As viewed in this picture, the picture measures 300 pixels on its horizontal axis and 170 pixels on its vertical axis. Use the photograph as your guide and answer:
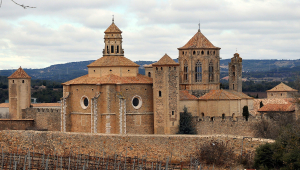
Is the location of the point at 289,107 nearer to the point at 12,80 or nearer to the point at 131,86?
the point at 131,86

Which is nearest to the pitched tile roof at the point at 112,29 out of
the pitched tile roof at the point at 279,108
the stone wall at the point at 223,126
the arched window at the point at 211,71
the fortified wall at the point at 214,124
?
the fortified wall at the point at 214,124

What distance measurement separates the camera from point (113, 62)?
52062mm

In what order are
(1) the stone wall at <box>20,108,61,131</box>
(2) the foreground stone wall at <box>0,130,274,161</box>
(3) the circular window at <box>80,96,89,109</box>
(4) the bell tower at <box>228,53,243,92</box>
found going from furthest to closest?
(4) the bell tower at <box>228,53,243,92</box> < (1) the stone wall at <box>20,108,61,131</box> < (3) the circular window at <box>80,96,89,109</box> < (2) the foreground stone wall at <box>0,130,274,161</box>

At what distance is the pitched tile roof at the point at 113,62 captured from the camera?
51781 mm

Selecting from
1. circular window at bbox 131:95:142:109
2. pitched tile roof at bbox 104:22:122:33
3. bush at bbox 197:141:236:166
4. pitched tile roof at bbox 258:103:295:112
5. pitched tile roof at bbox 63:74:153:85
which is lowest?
bush at bbox 197:141:236:166

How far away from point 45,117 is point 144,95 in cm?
1132

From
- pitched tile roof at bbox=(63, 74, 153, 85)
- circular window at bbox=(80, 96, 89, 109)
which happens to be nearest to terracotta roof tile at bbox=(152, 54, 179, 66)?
pitched tile roof at bbox=(63, 74, 153, 85)

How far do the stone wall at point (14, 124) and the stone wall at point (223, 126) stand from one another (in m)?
15.4

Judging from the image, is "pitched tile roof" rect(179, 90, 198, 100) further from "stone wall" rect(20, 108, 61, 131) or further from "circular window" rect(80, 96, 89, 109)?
"stone wall" rect(20, 108, 61, 131)

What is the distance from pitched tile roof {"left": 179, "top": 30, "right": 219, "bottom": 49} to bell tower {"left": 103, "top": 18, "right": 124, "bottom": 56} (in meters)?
5.63

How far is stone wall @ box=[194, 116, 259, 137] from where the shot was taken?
165 ft

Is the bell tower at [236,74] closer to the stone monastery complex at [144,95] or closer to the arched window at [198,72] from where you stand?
the stone monastery complex at [144,95]

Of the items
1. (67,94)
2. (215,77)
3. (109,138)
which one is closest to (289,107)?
(215,77)

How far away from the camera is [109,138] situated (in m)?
38.2
